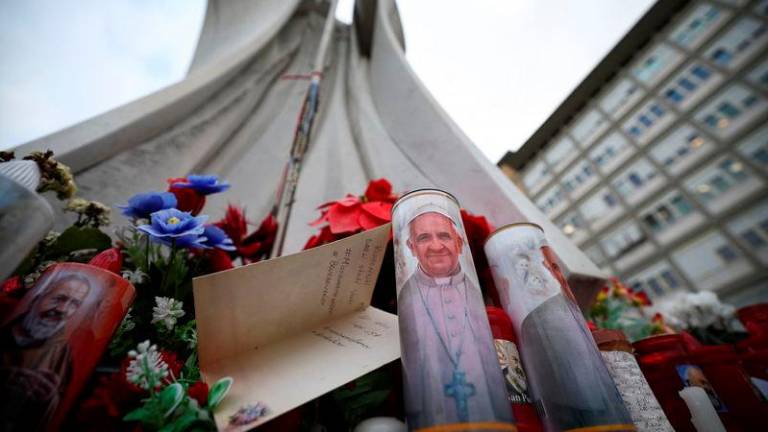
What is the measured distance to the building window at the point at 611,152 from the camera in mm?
6160

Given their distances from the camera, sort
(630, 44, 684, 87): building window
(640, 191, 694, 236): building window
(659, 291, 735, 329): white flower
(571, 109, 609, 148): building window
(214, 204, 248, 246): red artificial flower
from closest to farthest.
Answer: (214, 204, 248, 246): red artificial flower < (659, 291, 735, 329): white flower < (640, 191, 694, 236): building window < (630, 44, 684, 87): building window < (571, 109, 609, 148): building window

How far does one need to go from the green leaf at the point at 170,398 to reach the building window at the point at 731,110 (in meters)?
7.39

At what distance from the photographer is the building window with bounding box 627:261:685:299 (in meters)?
5.41

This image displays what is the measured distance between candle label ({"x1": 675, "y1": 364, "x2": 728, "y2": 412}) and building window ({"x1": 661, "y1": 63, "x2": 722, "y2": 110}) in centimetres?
722

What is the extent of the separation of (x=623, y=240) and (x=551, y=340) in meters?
7.54

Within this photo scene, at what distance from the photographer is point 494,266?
0.38 metres

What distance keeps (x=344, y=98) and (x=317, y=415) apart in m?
1.47

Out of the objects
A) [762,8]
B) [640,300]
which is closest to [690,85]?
[762,8]

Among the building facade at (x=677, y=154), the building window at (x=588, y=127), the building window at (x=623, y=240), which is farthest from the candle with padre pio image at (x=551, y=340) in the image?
the building window at (x=588, y=127)

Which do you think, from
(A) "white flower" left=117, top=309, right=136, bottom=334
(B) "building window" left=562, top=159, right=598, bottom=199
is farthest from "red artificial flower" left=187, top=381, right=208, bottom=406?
(B) "building window" left=562, top=159, right=598, bottom=199

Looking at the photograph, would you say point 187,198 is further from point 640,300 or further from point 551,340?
point 640,300

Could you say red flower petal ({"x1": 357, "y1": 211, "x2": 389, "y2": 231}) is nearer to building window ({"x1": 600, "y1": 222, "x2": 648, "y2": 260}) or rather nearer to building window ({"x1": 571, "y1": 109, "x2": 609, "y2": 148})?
building window ({"x1": 600, "y1": 222, "x2": 648, "y2": 260})

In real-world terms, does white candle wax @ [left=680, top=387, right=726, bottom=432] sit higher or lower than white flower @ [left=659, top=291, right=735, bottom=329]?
Answer: lower

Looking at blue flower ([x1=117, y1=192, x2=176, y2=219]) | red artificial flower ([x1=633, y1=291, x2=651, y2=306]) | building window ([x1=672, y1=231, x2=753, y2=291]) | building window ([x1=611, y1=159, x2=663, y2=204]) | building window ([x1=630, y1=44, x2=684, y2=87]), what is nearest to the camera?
blue flower ([x1=117, y1=192, x2=176, y2=219])
